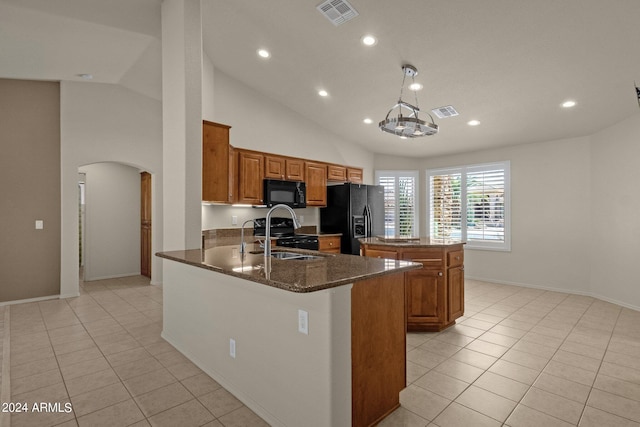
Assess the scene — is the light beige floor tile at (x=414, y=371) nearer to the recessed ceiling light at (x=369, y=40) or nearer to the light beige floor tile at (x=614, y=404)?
the light beige floor tile at (x=614, y=404)

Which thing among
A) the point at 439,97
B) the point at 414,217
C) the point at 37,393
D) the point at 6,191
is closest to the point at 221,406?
the point at 37,393

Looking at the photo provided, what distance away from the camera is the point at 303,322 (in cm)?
173

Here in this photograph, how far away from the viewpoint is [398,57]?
360 centimetres

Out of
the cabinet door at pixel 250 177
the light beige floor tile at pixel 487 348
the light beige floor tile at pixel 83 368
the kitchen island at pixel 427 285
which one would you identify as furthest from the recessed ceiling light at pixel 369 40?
the light beige floor tile at pixel 83 368

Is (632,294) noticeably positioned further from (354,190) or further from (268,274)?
(268,274)

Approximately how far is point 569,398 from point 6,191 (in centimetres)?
660

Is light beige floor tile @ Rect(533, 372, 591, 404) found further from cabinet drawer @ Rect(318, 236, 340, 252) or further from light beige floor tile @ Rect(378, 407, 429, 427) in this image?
cabinet drawer @ Rect(318, 236, 340, 252)

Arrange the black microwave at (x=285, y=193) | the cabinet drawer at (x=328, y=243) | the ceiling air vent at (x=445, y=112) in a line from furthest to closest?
the cabinet drawer at (x=328, y=243)
the black microwave at (x=285, y=193)
the ceiling air vent at (x=445, y=112)

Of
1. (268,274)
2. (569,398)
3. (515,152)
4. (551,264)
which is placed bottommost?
(569,398)

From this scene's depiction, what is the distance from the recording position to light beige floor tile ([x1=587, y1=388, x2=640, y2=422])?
2.10m

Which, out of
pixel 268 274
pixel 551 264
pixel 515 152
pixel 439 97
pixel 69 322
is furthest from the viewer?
pixel 515 152

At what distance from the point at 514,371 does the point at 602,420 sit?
25.6 inches

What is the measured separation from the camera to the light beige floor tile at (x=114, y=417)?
1982mm

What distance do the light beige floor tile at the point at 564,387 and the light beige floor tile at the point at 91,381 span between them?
10.4 feet
